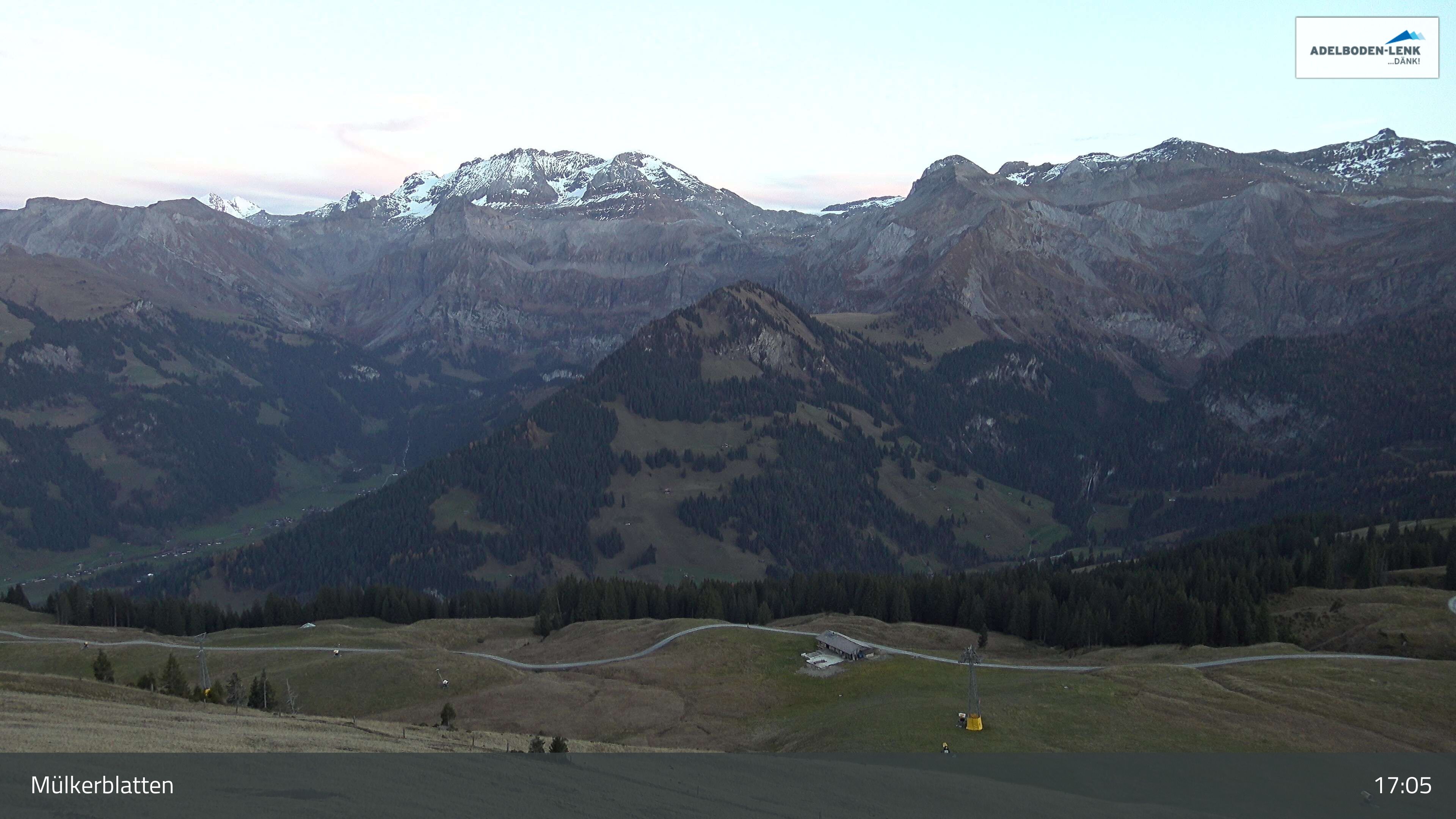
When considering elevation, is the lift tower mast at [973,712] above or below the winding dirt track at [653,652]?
above

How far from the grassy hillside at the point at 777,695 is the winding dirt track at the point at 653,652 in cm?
215

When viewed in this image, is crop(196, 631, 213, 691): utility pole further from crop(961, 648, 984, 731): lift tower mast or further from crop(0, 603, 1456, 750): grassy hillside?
crop(961, 648, 984, 731): lift tower mast

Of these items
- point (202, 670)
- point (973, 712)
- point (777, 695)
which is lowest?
point (777, 695)

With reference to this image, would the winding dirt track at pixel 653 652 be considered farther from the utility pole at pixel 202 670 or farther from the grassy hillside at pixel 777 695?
the utility pole at pixel 202 670

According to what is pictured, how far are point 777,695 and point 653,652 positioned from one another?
94.8 feet

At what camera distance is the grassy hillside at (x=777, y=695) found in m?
89.9

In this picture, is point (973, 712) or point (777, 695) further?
point (777, 695)

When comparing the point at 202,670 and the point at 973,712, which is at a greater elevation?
the point at 973,712

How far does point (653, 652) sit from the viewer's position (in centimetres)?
14688

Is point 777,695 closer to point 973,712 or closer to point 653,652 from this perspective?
point 653,652

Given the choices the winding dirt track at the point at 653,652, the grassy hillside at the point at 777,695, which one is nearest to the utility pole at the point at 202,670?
the grassy hillside at the point at 777,695

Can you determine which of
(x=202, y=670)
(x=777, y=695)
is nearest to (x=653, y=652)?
(x=777, y=695)

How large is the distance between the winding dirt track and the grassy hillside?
215 cm

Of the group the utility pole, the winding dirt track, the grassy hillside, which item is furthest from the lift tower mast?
the utility pole
